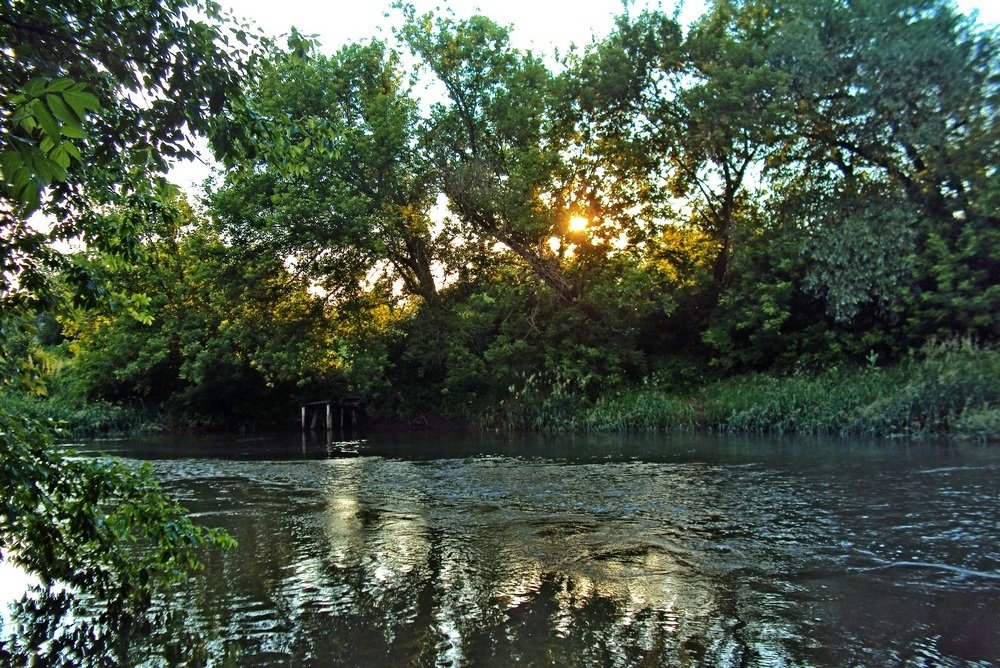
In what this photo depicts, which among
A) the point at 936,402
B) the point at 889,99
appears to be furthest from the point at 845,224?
the point at 936,402

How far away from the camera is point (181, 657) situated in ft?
16.0

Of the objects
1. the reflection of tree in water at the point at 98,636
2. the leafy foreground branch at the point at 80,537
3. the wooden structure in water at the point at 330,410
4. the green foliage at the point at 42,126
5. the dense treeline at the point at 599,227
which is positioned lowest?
the reflection of tree in water at the point at 98,636

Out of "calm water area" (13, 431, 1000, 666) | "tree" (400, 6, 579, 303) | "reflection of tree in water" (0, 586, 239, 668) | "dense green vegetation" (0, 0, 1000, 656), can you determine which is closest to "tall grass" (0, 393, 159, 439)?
"dense green vegetation" (0, 0, 1000, 656)

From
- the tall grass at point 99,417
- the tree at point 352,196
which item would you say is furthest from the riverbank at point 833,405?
the tall grass at point 99,417

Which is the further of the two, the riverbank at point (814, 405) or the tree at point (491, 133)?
the tree at point (491, 133)

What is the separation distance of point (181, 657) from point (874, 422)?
17543mm

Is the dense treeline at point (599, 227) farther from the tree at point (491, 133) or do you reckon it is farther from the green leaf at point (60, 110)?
the green leaf at point (60, 110)

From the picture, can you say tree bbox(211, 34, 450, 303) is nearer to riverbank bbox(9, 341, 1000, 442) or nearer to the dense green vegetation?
the dense green vegetation

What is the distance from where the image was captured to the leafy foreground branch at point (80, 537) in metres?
4.55

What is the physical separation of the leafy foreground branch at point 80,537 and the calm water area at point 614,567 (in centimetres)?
55

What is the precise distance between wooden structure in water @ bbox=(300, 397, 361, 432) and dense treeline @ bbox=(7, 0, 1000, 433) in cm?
80

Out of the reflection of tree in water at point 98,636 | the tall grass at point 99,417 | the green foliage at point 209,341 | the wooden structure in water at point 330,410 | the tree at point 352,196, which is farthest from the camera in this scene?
the tall grass at point 99,417

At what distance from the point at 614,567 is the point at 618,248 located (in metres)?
24.3

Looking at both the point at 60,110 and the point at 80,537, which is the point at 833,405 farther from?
the point at 60,110
